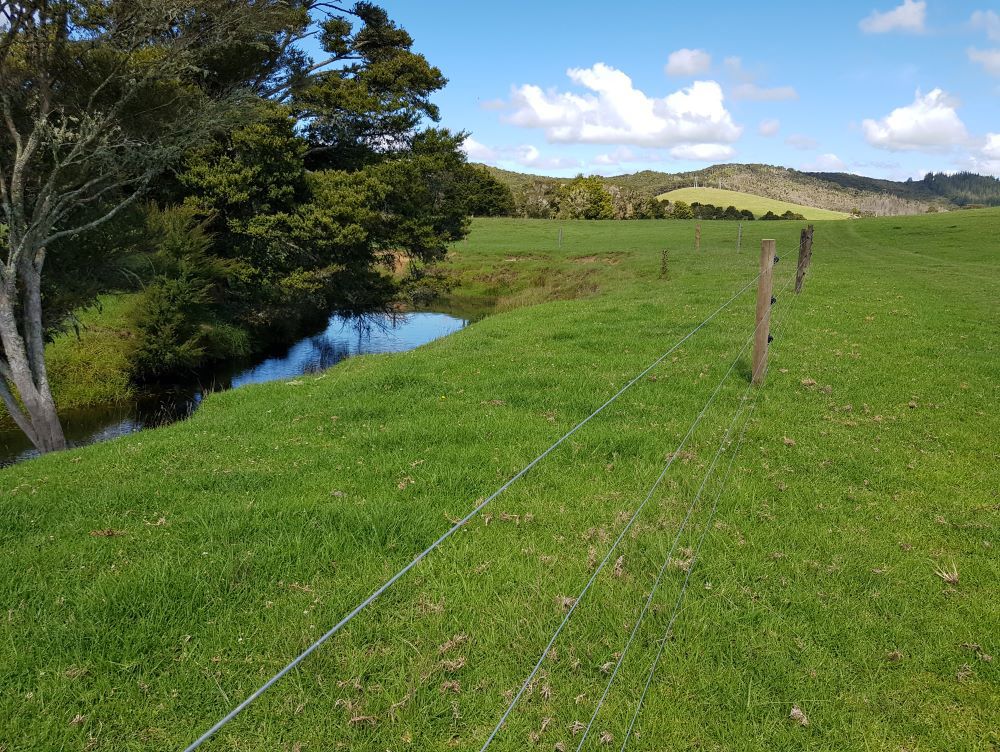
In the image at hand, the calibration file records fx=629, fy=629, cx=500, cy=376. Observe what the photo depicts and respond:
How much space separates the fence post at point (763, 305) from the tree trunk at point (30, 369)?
1393cm

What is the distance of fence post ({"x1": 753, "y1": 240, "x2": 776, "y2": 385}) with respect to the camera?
28.5 ft

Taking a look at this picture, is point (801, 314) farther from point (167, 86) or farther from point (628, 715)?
point (167, 86)

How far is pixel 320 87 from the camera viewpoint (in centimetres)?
2609

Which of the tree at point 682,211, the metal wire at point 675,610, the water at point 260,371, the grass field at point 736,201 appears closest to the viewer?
the metal wire at point 675,610

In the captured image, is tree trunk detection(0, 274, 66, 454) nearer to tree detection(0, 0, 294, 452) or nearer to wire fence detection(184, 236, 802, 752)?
tree detection(0, 0, 294, 452)

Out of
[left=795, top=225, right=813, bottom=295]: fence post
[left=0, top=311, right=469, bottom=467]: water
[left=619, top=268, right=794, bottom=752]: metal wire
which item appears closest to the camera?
[left=619, top=268, right=794, bottom=752]: metal wire

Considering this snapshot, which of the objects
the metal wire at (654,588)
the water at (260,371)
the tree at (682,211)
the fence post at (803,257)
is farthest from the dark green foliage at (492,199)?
the metal wire at (654,588)

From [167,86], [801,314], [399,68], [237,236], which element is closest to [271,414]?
[167,86]

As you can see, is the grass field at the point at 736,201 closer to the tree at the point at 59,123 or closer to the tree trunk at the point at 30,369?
the tree at the point at 59,123

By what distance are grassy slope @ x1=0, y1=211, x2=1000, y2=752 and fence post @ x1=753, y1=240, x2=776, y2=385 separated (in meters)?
0.48

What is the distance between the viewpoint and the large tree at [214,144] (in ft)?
42.5

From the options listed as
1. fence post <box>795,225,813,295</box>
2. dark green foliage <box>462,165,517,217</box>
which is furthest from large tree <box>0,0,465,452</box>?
dark green foliage <box>462,165,517,217</box>

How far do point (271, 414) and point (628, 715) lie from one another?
7713 mm

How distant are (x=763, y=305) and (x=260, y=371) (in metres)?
18.4
